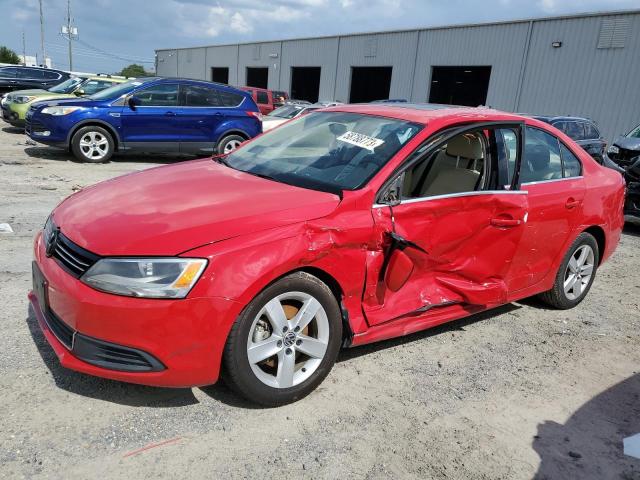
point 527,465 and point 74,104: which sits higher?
point 74,104

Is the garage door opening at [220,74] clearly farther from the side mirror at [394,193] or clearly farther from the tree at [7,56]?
the side mirror at [394,193]

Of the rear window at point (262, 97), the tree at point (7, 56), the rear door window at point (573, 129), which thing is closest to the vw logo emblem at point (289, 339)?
the rear door window at point (573, 129)

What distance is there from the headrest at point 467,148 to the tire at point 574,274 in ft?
4.22

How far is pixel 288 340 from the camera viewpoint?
9.51ft

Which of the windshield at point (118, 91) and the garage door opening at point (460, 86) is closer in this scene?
the windshield at point (118, 91)

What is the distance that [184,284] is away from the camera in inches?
99.9

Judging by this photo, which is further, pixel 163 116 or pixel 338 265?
pixel 163 116

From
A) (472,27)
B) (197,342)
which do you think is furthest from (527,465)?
(472,27)

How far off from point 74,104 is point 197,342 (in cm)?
945

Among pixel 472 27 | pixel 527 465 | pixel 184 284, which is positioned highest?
pixel 472 27

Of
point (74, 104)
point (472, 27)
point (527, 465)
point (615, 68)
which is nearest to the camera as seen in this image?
point (527, 465)

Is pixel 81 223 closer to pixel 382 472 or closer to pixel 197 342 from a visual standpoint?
pixel 197 342

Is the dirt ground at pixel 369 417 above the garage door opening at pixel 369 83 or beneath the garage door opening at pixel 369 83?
beneath

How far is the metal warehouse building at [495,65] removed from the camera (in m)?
21.1
